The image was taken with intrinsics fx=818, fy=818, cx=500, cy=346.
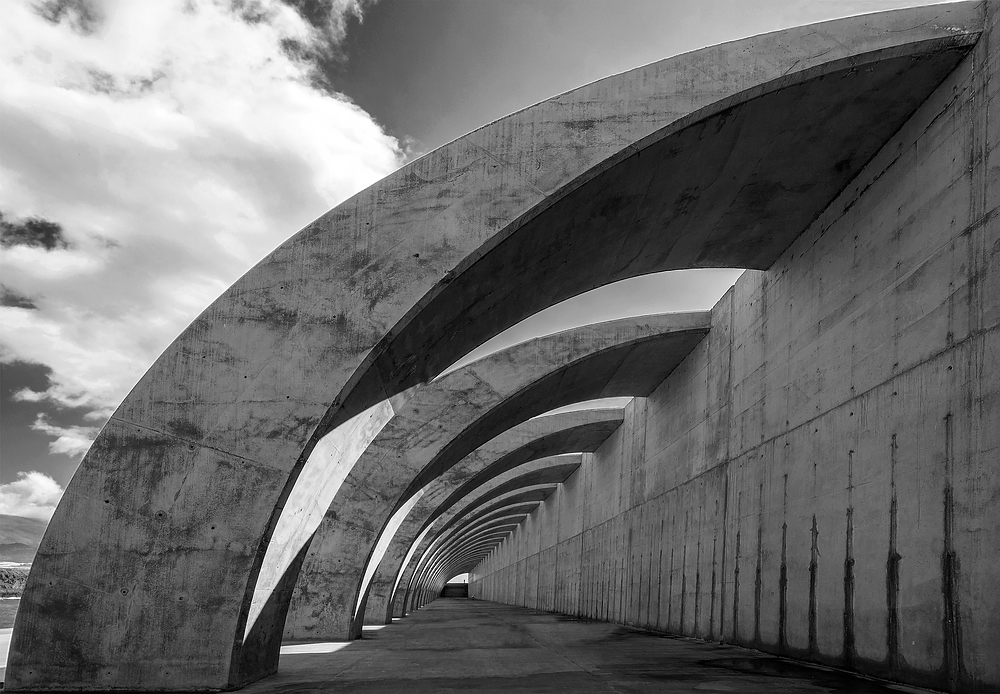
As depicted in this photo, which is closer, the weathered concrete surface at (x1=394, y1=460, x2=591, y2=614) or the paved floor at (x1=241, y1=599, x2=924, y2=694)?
the paved floor at (x1=241, y1=599, x2=924, y2=694)

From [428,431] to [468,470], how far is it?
5.76 m

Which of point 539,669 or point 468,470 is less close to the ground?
point 468,470

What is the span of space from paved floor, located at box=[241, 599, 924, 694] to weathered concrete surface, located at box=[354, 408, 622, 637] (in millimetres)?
6963

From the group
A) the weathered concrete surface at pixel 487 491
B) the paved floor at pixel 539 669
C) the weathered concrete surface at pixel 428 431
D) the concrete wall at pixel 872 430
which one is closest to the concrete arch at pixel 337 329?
the paved floor at pixel 539 669

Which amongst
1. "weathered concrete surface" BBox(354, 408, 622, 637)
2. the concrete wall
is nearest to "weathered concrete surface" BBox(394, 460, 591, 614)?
"weathered concrete surface" BBox(354, 408, 622, 637)

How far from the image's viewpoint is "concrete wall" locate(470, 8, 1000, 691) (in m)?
7.46

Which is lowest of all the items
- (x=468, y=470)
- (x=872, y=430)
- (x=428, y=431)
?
(x=468, y=470)

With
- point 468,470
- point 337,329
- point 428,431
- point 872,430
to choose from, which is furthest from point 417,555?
point 337,329

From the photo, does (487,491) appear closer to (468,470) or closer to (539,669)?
(468,470)

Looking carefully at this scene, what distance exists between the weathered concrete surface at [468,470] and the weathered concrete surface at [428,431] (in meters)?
4.39

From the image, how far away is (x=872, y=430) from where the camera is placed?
9.34 m

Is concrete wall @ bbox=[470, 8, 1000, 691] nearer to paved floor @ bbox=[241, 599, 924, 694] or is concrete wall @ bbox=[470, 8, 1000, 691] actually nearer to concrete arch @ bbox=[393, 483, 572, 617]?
paved floor @ bbox=[241, 599, 924, 694]

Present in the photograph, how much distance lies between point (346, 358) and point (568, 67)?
498 centimetres

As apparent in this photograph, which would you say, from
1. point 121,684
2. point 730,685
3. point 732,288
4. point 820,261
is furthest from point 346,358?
point 732,288
